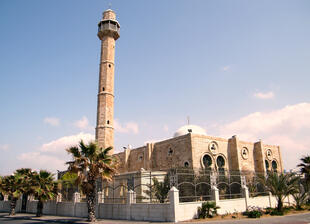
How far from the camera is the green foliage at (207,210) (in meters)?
15.7

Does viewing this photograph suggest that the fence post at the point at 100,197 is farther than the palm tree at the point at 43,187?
No

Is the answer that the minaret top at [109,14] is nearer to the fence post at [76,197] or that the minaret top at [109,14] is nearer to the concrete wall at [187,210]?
the fence post at [76,197]

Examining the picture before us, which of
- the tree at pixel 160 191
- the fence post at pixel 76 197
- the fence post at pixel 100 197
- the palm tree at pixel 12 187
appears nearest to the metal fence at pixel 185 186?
the tree at pixel 160 191

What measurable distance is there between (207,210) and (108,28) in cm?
2735

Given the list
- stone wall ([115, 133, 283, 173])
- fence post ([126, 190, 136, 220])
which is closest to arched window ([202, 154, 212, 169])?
stone wall ([115, 133, 283, 173])

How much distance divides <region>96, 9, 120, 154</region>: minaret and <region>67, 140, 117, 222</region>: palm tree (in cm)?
1212

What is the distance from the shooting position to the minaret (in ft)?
95.8

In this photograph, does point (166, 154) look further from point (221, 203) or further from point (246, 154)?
point (221, 203)

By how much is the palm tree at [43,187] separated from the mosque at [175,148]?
8109 millimetres

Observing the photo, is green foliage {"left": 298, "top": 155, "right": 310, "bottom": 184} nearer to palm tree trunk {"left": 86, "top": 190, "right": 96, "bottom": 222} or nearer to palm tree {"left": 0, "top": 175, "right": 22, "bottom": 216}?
palm tree trunk {"left": 86, "top": 190, "right": 96, "bottom": 222}

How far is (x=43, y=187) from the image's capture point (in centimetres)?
2077

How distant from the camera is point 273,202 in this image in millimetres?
22203

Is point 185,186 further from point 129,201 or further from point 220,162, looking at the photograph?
point 220,162

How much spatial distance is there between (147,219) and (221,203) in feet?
18.8
